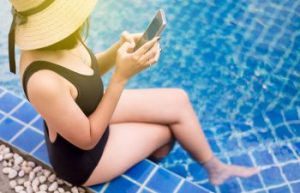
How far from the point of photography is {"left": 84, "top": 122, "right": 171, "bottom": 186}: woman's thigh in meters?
2.54

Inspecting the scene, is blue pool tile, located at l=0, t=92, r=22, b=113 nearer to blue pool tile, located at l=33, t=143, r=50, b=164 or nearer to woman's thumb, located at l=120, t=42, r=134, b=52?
blue pool tile, located at l=33, t=143, r=50, b=164

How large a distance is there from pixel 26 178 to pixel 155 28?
116 cm

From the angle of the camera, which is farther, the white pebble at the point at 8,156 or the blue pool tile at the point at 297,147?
the blue pool tile at the point at 297,147

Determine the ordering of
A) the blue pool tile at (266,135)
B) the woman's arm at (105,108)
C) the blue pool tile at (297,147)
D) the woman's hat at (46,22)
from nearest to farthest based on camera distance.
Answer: the woman's hat at (46,22) < the woman's arm at (105,108) < the blue pool tile at (297,147) < the blue pool tile at (266,135)

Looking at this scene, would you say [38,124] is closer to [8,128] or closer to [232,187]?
[8,128]

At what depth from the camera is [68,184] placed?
259 cm

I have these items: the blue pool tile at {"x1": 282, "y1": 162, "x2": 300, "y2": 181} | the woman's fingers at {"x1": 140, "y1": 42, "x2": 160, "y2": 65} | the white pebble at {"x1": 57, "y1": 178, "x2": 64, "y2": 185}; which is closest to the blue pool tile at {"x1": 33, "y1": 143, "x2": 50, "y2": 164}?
the white pebble at {"x1": 57, "y1": 178, "x2": 64, "y2": 185}

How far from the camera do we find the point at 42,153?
2.74m

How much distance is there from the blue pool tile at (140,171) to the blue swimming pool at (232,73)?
625 millimetres

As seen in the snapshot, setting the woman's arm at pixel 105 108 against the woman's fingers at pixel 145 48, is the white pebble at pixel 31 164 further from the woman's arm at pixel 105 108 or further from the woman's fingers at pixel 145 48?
the woman's fingers at pixel 145 48

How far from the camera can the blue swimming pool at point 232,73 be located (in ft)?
11.3

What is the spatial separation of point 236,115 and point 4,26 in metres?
2.43

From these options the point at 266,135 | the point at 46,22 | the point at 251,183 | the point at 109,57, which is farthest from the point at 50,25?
the point at 266,135

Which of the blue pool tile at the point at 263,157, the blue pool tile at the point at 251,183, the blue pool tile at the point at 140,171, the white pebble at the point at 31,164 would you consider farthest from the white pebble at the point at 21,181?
the blue pool tile at the point at 263,157
